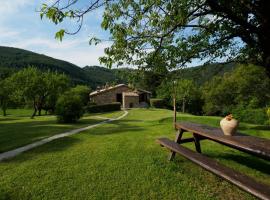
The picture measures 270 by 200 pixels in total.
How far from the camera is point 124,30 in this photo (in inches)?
251

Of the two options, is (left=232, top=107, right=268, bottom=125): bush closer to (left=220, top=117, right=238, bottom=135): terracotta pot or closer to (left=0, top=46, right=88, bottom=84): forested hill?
(left=220, top=117, right=238, bottom=135): terracotta pot

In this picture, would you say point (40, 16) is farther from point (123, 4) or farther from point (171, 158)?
point (171, 158)

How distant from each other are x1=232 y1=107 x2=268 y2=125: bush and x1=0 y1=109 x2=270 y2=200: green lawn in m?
33.2

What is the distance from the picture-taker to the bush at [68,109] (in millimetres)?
22094

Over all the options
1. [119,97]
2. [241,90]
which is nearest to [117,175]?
[241,90]

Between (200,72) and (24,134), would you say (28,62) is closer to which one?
(24,134)

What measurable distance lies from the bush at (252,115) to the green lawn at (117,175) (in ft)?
109

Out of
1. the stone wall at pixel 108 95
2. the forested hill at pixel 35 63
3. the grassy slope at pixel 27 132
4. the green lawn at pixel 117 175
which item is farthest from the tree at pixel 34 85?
the forested hill at pixel 35 63

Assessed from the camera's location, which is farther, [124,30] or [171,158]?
[171,158]

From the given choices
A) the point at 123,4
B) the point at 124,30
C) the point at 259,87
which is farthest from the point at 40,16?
the point at 259,87

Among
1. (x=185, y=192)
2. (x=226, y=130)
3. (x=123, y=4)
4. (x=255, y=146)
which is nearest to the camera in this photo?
(x=255, y=146)

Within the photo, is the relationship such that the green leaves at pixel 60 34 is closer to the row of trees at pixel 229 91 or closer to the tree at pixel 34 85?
the row of trees at pixel 229 91

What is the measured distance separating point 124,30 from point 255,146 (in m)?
3.76

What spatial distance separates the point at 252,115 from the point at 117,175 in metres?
39.1
